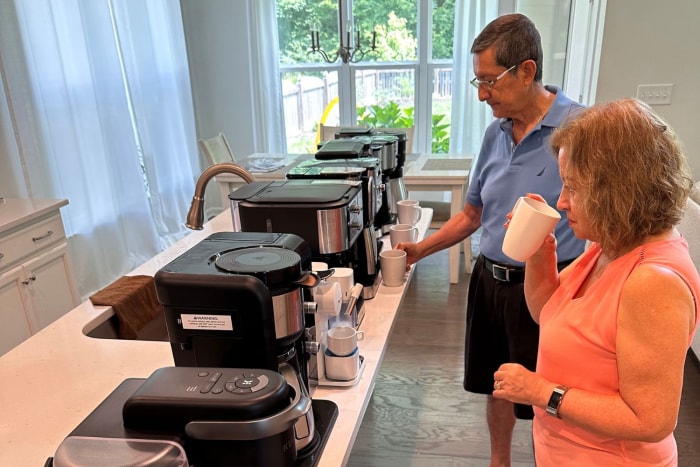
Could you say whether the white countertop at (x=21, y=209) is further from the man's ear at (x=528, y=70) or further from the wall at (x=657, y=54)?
the wall at (x=657, y=54)

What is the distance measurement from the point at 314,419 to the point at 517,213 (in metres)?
0.57

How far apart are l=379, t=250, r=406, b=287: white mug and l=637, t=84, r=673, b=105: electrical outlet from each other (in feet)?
Answer: 7.38

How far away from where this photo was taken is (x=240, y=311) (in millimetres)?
915

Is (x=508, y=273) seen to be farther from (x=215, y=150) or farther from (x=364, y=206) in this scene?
(x=215, y=150)

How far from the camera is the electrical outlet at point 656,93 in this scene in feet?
10.2

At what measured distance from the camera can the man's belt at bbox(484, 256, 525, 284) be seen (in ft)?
5.24

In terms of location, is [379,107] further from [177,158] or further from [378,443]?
[378,443]

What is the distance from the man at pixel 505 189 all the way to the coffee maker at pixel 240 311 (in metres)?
0.79

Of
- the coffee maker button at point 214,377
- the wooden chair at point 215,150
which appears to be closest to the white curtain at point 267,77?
the wooden chair at point 215,150

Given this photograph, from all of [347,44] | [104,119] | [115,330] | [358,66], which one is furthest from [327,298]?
[358,66]

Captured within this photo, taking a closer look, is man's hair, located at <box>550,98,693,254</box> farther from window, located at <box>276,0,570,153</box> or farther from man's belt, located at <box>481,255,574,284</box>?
window, located at <box>276,0,570,153</box>

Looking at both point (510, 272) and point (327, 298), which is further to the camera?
point (510, 272)

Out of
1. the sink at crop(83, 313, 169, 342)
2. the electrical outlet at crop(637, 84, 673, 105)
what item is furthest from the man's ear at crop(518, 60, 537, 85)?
the electrical outlet at crop(637, 84, 673, 105)

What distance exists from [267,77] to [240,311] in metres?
4.22
